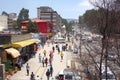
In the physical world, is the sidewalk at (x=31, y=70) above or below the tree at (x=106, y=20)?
below

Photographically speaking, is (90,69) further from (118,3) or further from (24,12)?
(24,12)

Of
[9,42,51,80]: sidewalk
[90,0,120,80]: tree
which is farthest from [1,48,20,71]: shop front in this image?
[90,0,120,80]: tree

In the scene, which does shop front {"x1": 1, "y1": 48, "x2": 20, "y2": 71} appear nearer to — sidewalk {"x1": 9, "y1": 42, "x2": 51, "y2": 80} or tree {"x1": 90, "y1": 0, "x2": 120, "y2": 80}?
sidewalk {"x1": 9, "y1": 42, "x2": 51, "y2": 80}

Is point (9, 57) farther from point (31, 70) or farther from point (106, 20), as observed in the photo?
point (106, 20)

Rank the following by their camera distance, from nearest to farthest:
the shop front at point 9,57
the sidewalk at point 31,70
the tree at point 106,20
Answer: the tree at point 106,20 < the sidewalk at point 31,70 < the shop front at point 9,57

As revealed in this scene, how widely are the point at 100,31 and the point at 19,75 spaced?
18.7 meters

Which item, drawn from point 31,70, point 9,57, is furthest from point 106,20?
point 31,70

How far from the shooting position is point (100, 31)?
20.4 m

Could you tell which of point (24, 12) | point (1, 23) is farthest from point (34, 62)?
point (24, 12)

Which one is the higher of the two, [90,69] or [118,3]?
[118,3]

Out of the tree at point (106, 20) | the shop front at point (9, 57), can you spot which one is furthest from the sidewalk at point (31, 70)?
the tree at point (106, 20)

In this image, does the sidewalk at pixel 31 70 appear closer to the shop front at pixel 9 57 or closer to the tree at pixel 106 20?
the shop front at pixel 9 57

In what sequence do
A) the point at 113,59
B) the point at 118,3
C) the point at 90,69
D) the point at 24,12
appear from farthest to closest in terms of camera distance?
the point at 24,12, the point at 90,69, the point at 113,59, the point at 118,3

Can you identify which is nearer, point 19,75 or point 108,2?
point 108,2
